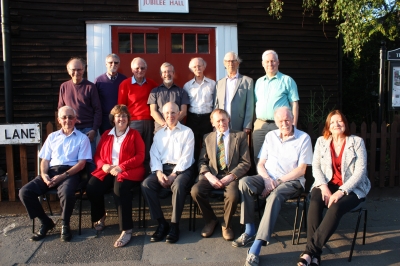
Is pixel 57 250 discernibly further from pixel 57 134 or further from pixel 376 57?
pixel 376 57

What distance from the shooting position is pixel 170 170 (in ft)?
14.1

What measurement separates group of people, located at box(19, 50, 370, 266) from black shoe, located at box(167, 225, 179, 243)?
0.01 metres

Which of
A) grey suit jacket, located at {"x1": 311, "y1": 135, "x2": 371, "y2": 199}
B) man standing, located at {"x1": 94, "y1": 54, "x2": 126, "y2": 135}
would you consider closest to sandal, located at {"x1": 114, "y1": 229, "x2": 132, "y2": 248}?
man standing, located at {"x1": 94, "y1": 54, "x2": 126, "y2": 135}

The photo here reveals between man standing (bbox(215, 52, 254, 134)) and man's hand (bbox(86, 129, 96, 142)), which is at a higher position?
man standing (bbox(215, 52, 254, 134))

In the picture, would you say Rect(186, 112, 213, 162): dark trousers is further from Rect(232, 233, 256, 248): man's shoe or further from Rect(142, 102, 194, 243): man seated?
Rect(232, 233, 256, 248): man's shoe

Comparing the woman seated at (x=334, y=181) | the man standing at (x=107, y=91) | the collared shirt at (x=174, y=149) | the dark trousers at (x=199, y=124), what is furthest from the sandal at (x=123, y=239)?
the woman seated at (x=334, y=181)

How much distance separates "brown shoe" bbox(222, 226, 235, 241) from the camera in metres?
3.93

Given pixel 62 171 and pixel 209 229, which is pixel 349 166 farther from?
pixel 62 171

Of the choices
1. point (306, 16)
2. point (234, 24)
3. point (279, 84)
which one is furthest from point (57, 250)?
point (306, 16)

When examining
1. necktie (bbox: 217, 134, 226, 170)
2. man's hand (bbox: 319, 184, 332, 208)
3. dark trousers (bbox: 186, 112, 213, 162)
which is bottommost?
man's hand (bbox: 319, 184, 332, 208)

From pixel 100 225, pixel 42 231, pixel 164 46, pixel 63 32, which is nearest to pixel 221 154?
pixel 100 225

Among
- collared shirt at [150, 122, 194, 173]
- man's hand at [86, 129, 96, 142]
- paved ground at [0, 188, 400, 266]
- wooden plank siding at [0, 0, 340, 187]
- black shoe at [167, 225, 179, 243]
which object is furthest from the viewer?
wooden plank siding at [0, 0, 340, 187]

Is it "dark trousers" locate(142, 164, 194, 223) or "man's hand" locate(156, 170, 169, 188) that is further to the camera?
"man's hand" locate(156, 170, 169, 188)

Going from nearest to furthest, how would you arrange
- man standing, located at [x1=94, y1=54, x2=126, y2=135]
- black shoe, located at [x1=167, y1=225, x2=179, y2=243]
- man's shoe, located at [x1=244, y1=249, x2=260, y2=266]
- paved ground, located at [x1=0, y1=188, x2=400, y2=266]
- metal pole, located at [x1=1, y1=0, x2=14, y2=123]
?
man's shoe, located at [x1=244, y1=249, x2=260, y2=266], paved ground, located at [x1=0, y1=188, x2=400, y2=266], black shoe, located at [x1=167, y1=225, x2=179, y2=243], man standing, located at [x1=94, y1=54, x2=126, y2=135], metal pole, located at [x1=1, y1=0, x2=14, y2=123]
